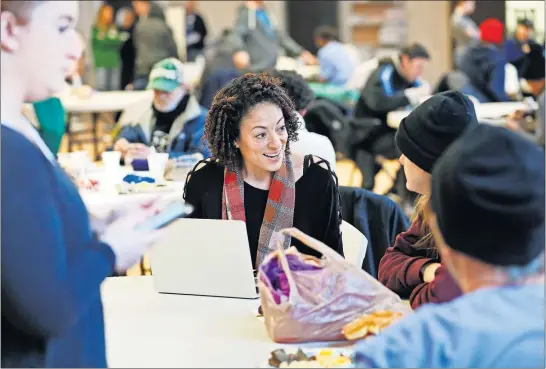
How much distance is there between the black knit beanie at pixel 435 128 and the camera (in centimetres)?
246

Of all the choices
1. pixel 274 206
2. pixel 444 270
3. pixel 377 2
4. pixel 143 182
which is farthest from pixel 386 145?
pixel 377 2

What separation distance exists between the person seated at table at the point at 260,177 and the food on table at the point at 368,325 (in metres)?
0.85

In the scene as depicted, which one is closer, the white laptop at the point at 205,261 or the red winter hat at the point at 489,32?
the white laptop at the point at 205,261

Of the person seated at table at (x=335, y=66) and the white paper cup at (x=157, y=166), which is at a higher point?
the white paper cup at (x=157, y=166)

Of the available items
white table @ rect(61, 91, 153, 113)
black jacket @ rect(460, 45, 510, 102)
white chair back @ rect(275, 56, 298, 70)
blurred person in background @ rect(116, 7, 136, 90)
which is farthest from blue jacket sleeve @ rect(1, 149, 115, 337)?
blurred person in background @ rect(116, 7, 136, 90)

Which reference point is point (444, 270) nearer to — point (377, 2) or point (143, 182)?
point (143, 182)

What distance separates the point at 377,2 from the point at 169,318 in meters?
12.5

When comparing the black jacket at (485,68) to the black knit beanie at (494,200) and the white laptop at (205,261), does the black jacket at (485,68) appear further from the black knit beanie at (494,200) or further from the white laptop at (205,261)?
the black knit beanie at (494,200)

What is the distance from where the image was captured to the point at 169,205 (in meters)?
1.86

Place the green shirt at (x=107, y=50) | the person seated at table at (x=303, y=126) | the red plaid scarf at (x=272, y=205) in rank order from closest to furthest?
1. the red plaid scarf at (x=272, y=205)
2. the person seated at table at (x=303, y=126)
3. the green shirt at (x=107, y=50)

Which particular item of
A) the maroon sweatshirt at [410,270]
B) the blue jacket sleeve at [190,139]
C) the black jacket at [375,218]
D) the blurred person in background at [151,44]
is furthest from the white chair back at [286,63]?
the maroon sweatshirt at [410,270]

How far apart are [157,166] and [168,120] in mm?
1065

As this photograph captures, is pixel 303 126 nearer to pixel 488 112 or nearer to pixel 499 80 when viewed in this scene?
pixel 488 112

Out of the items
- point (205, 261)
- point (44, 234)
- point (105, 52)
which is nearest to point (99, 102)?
point (105, 52)
